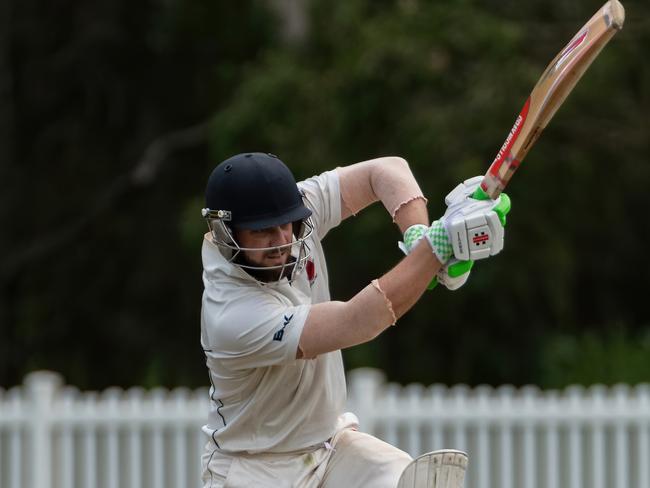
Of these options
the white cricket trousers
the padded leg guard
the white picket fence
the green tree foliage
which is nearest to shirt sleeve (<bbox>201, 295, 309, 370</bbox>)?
the white cricket trousers

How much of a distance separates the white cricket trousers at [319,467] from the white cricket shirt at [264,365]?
4cm

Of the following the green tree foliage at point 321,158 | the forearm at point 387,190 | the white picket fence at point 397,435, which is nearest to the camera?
the forearm at point 387,190

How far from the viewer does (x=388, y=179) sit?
4.58m

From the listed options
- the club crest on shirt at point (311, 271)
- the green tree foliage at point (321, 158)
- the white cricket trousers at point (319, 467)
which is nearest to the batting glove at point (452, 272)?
the club crest on shirt at point (311, 271)

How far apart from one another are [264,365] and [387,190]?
76 cm

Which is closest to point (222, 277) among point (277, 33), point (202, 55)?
point (277, 33)

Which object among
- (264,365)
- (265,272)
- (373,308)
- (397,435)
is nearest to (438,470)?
(373,308)

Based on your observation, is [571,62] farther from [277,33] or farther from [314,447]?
[277,33]

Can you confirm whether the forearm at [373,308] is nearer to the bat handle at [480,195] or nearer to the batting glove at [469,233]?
the batting glove at [469,233]

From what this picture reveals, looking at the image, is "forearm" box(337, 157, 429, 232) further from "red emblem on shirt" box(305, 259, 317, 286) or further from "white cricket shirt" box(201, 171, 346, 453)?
"red emblem on shirt" box(305, 259, 317, 286)

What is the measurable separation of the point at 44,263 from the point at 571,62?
36.5 ft

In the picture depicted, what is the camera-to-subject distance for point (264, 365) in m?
4.17

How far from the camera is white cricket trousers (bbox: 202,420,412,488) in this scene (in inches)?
170

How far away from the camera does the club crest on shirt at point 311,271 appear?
4.39 m
